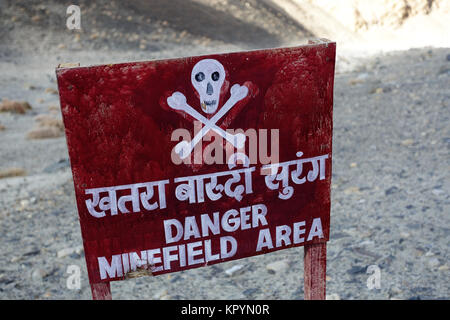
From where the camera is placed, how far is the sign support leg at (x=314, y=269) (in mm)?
2736

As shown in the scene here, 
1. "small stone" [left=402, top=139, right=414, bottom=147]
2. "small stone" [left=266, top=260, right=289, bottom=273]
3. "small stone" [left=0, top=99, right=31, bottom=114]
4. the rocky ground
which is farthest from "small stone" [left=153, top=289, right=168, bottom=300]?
"small stone" [left=0, top=99, right=31, bottom=114]

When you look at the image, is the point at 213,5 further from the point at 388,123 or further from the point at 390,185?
the point at 390,185

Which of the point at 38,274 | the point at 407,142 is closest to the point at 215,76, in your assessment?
the point at 38,274

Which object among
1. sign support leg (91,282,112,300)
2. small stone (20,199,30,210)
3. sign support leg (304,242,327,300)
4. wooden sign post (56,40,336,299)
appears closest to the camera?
wooden sign post (56,40,336,299)

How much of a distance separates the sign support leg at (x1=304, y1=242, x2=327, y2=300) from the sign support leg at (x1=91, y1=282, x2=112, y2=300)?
102 cm

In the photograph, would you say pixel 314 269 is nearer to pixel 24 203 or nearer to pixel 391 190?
pixel 391 190

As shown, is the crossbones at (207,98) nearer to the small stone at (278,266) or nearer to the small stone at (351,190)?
the small stone at (278,266)

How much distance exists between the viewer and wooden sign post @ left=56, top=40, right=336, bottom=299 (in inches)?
90.4

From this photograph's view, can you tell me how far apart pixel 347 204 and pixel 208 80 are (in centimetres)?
371

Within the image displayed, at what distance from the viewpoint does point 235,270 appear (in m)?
4.55

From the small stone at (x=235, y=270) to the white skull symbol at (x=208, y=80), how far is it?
2.45 metres

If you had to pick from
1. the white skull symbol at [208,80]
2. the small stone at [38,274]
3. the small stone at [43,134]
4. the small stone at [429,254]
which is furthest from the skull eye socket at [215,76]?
the small stone at [43,134]

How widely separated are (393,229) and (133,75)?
3.52 metres

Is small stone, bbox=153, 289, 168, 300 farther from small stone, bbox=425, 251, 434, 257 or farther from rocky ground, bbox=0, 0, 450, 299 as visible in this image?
small stone, bbox=425, 251, 434, 257
